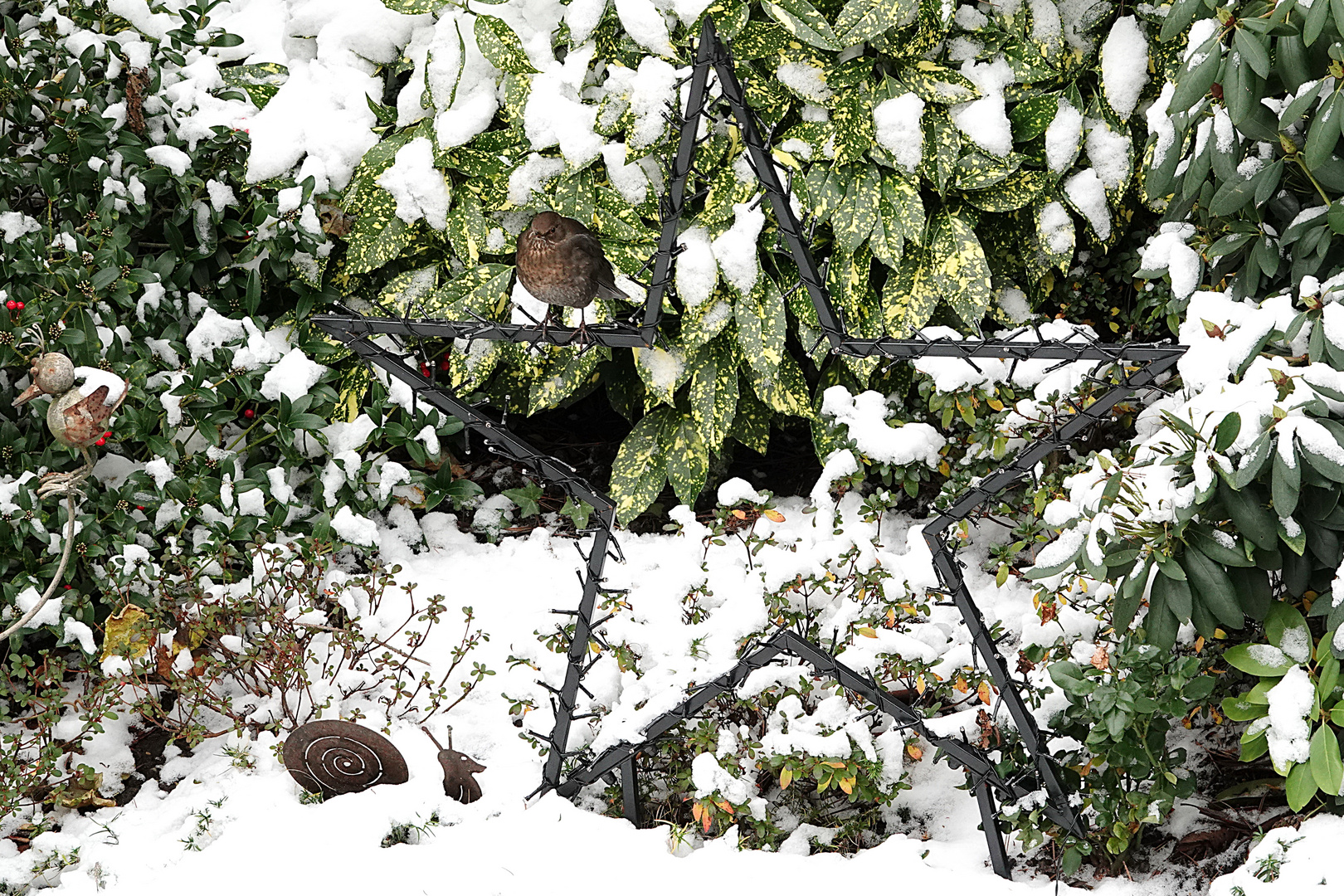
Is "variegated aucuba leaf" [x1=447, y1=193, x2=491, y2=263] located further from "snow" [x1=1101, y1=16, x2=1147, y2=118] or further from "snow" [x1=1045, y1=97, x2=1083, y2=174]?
"snow" [x1=1101, y1=16, x2=1147, y2=118]

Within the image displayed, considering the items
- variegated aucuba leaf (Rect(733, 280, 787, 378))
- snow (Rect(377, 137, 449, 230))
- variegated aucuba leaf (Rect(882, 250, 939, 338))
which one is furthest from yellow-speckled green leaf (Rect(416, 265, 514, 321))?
variegated aucuba leaf (Rect(882, 250, 939, 338))

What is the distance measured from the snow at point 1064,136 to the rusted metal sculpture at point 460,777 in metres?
1.59

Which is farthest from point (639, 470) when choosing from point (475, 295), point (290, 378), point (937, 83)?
point (937, 83)

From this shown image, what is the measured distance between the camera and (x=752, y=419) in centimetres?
234

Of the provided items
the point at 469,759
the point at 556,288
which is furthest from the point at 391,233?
the point at 469,759

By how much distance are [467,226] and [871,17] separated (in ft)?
3.03

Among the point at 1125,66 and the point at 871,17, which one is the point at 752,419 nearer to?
the point at 871,17

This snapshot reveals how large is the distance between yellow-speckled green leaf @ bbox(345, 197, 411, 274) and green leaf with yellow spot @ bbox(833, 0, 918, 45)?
3.33 feet

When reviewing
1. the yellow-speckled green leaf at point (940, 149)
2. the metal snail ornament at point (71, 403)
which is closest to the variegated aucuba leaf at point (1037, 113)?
the yellow-speckled green leaf at point (940, 149)

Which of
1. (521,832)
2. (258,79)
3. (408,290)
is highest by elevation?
(258,79)

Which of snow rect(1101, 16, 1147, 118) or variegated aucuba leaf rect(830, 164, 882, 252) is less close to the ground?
snow rect(1101, 16, 1147, 118)

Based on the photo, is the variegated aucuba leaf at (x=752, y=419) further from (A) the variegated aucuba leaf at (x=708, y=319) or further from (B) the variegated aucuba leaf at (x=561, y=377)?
(B) the variegated aucuba leaf at (x=561, y=377)

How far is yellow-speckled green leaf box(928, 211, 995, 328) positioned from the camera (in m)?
2.14

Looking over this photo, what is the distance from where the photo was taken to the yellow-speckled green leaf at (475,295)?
89.5 inches
